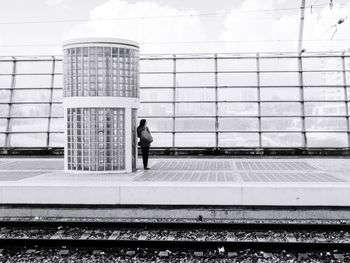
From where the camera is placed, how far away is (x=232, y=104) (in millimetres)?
17281

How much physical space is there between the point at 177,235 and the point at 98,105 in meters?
4.56

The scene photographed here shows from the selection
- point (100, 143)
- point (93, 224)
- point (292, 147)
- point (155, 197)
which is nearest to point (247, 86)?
point (292, 147)

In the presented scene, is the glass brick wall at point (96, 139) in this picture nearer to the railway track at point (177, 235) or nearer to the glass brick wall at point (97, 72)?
the glass brick wall at point (97, 72)

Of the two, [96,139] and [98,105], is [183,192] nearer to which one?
[96,139]

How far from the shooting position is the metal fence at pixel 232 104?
17.1 metres

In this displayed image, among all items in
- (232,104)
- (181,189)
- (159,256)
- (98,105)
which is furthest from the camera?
(232,104)

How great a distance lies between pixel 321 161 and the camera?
1506cm

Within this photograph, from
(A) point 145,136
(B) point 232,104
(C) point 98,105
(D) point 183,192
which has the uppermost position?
(B) point 232,104

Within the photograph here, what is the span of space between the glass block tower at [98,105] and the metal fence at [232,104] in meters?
4.97

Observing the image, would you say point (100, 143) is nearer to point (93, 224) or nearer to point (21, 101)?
point (93, 224)

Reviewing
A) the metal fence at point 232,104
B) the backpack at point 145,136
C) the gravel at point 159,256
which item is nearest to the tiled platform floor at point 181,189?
the backpack at point 145,136

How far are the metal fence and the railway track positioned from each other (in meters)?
8.42

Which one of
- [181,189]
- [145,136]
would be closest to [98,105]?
[145,136]

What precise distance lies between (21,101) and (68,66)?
633cm
